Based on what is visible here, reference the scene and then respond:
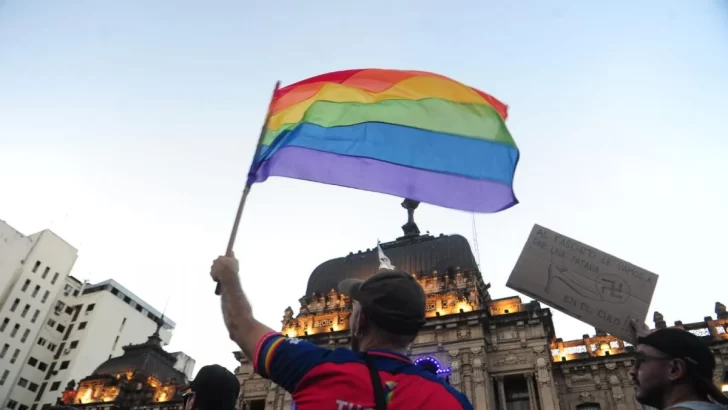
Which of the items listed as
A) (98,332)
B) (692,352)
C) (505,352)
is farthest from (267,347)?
(98,332)

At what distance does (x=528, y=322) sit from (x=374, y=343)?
30413 mm

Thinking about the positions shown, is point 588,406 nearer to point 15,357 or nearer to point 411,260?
point 411,260

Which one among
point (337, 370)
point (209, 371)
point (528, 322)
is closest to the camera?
point (337, 370)

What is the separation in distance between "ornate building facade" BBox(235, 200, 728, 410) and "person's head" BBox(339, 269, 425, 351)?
2682cm

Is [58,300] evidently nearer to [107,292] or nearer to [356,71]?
[107,292]

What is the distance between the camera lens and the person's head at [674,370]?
367 centimetres

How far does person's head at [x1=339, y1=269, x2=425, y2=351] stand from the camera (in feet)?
9.93

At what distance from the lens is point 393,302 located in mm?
3051

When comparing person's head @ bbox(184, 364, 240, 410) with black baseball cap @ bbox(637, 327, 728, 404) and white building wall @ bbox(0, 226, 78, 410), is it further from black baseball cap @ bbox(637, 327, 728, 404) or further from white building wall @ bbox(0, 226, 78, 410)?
white building wall @ bbox(0, 226, 78, 410)

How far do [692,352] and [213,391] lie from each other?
442cm

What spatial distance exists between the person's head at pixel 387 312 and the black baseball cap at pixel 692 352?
7.23ft

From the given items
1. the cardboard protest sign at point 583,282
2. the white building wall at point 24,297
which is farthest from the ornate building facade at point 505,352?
the white building wall at point 24,297

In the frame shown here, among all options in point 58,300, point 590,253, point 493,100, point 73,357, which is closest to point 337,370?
point 590,253

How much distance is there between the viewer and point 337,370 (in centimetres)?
257
